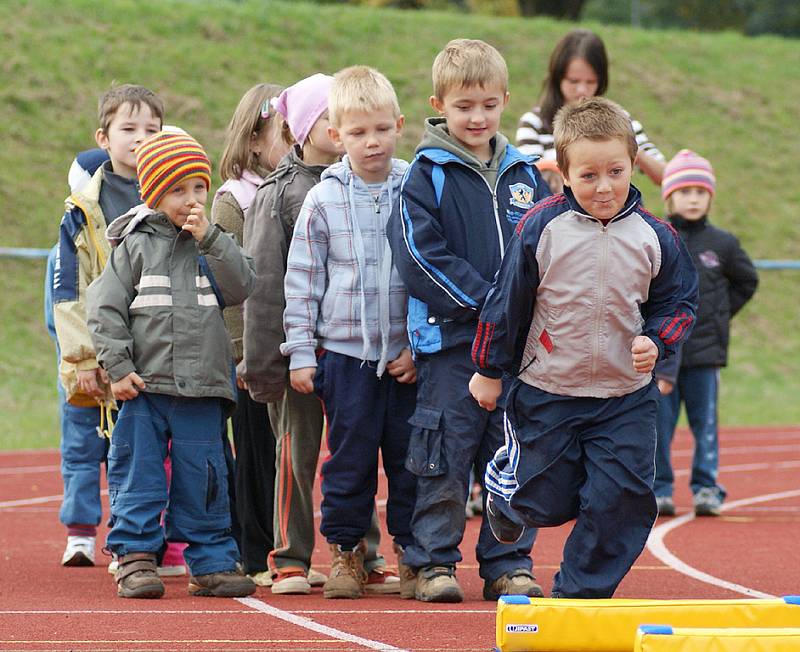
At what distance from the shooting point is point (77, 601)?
6078 mm

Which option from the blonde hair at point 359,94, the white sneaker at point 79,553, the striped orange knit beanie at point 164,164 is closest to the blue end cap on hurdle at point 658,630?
the blonde hair at point 359,94

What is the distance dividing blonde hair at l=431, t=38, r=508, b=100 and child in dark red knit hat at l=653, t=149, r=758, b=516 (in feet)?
11.9

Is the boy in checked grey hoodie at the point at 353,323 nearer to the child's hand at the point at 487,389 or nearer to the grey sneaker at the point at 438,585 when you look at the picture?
the grey sneaker at the point at 438,585

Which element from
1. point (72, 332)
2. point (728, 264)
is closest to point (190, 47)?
point (728, 264)

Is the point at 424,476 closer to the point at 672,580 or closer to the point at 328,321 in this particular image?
the point at 328,321

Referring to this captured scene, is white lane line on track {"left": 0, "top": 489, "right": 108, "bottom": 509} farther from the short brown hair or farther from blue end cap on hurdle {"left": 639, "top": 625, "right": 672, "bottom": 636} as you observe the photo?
blue end cap on hurdle {"left": 639, "top": 625, "right": 672, "bottom": 636}

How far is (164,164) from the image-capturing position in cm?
617

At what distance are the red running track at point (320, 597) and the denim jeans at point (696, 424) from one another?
0.26 meters

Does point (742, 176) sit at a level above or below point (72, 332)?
below

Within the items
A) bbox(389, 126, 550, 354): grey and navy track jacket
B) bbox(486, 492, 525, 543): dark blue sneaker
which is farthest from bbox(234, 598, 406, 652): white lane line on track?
bbox(389, 126, 550, 354): grey and navy track jacket

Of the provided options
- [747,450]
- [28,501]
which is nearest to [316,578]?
[28,501]

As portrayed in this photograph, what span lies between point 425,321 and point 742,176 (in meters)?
21.4

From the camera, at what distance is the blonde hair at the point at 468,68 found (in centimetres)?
597

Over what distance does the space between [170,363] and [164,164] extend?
2.67ft
